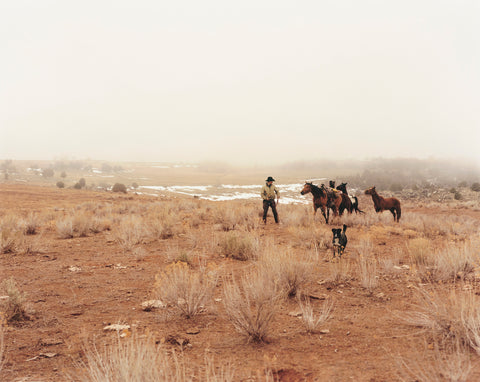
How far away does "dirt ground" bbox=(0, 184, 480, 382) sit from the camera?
3.49 metres

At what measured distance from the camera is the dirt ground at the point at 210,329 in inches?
137

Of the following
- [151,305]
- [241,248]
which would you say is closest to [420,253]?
[241,248]

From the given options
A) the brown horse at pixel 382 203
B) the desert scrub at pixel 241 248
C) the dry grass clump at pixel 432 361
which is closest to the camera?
the dry grass clump at pixel 432 361

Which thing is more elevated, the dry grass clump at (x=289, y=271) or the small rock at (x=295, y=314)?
the dry grass clump at (x=289, y=271)

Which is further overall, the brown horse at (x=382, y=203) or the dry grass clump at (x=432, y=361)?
the brown horse at (x=382, y=203)

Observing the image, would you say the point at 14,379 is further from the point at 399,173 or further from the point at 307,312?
the point at 399,173

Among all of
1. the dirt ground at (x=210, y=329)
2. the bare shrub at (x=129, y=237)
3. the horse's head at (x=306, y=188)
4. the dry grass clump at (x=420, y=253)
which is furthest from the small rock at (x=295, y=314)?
the horse's head at (x=306, y=188)

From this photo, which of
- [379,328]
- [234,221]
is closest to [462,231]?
[234,221]

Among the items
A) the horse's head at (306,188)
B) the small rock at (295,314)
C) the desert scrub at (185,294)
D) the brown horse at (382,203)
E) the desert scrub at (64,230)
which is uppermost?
the horse's head at (306,188)

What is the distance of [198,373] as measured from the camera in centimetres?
339

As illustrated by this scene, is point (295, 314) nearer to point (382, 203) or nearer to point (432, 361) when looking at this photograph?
point (432, 361)

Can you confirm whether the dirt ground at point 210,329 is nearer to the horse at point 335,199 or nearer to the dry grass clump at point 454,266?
the dry grass clump at point 454,266

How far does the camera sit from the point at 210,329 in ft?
15.1

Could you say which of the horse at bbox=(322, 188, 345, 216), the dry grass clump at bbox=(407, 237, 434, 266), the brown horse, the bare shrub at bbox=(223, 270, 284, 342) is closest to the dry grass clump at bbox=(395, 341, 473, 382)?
the bare shrub at bbox=(223, 270, 284, 342)
